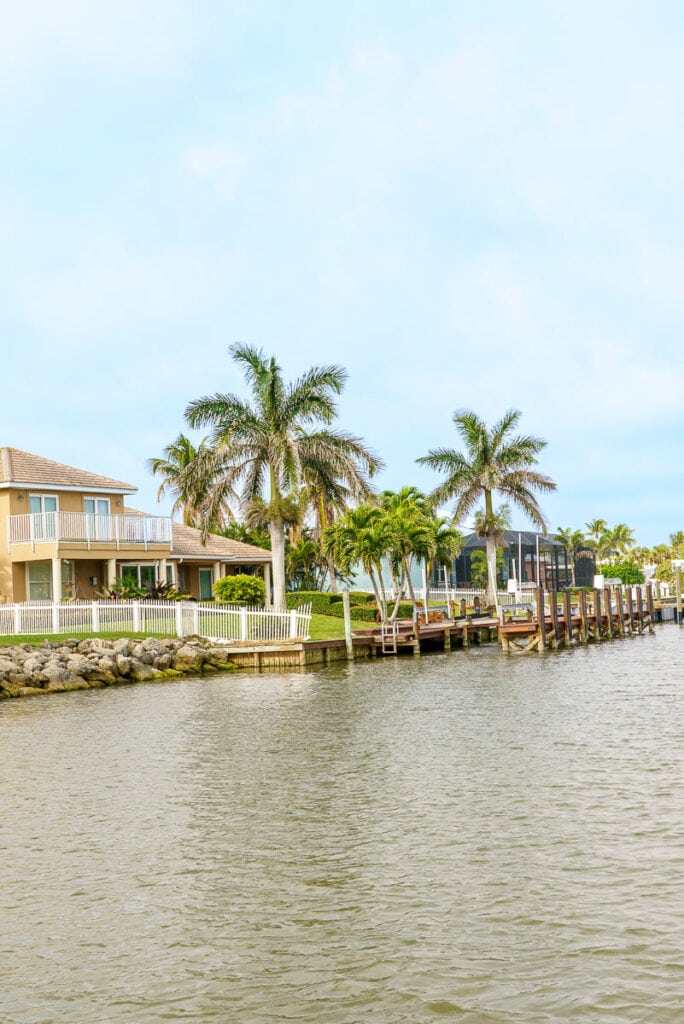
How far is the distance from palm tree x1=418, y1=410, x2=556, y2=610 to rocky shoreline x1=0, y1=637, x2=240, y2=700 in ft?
73.9

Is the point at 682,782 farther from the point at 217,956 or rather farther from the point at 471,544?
the point at 471,544

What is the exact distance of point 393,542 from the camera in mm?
42062

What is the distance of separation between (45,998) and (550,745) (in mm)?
11173

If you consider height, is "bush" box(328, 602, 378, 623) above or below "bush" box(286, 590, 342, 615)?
below

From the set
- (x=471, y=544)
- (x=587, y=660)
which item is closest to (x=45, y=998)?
(x=587, y=660)

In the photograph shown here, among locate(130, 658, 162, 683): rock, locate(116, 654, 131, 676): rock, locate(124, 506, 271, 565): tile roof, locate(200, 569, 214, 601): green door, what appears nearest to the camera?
locate(116, 654, 131, 676): rock

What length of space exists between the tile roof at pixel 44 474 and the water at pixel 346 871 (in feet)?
75.9

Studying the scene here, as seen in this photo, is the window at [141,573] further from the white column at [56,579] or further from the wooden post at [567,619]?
the wooden post at [567,619]

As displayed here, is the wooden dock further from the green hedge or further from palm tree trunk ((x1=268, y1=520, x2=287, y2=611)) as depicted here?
palm tree trunk ((x1=268, y1=520, x2=287, y2=611))

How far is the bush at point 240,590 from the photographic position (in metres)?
43.9

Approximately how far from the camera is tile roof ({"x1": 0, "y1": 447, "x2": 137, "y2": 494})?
42.1 metres

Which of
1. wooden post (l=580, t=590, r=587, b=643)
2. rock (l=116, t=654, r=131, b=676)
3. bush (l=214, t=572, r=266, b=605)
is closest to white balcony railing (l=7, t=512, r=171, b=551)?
bush (l=214, t=572, r=266, b=605)

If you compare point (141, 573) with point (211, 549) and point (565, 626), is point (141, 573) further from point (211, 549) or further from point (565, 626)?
point (565, 626)

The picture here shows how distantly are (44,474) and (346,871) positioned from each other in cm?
3533
